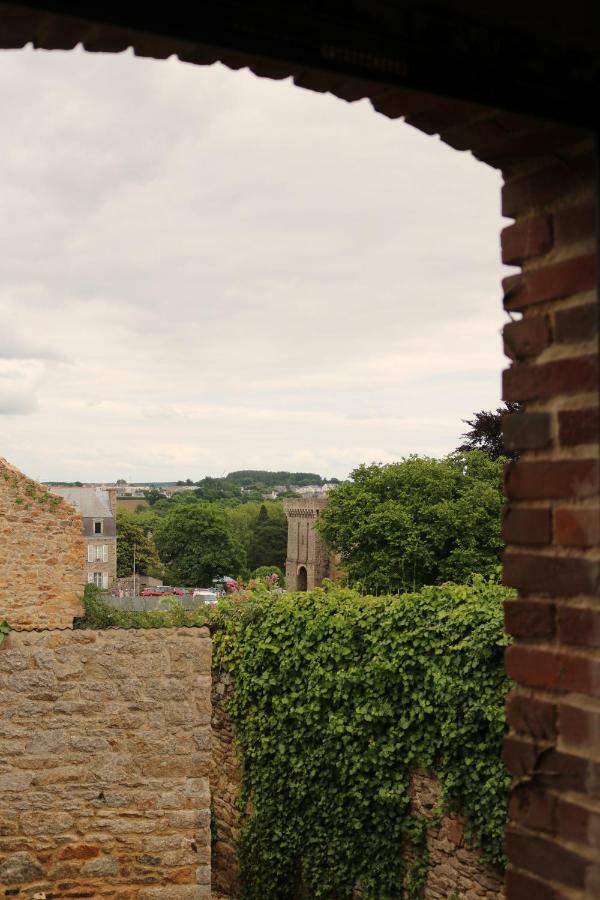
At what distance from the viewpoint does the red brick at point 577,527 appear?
72.6 inches

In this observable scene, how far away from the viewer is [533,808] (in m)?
1.94

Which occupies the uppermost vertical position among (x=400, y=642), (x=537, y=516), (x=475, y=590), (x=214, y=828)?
(x=537, y=516)

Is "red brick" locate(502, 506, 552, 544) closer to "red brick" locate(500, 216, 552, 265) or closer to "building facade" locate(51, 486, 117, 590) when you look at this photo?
"red brick" locate(500, 216, 552, 265)

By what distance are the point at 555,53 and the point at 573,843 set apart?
1.61 meters

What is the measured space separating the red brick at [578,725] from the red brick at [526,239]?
1.03 m

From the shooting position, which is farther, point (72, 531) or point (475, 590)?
point (72, 531)

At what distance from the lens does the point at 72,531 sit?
526 inches

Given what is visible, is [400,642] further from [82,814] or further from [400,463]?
[400,463]

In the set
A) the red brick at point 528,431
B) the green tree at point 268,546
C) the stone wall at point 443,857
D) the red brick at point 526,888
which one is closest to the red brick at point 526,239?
the red brick at point 528,431

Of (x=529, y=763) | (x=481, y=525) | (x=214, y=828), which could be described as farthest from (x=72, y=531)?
→ (x=481, y=525)

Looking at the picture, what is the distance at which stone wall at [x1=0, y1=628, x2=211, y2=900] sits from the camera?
5258 mm

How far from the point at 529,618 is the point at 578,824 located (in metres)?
0.44

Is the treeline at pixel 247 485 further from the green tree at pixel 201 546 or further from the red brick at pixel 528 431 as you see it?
the red brick at pixel 528 431

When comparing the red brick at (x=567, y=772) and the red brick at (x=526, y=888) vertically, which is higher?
the red brick at (x=567, y=772)
